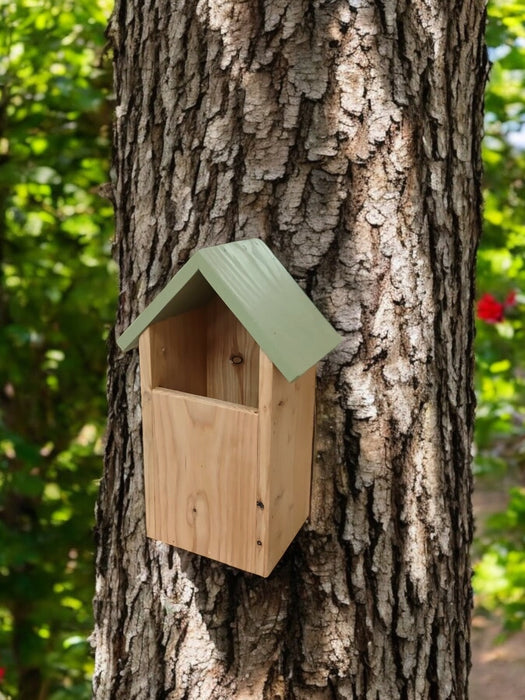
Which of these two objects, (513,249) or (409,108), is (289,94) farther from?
(513,249)

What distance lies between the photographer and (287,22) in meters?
1.26

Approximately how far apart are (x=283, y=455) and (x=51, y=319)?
202cm

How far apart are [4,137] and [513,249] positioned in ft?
7.06

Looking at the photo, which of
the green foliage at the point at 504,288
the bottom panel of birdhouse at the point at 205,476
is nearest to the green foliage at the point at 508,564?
the green foliage at the point at 504,288

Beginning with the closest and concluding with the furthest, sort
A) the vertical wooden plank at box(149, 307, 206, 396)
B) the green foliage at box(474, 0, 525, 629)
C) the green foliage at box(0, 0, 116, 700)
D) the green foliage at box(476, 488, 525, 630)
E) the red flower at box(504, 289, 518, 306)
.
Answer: the vertical wooden plank at box(149, 307, 206, 396)
the green foliage at box(0, 0, 116, 700)
the green foliage at box(474, 0, 525, 629)
the red flower at box(504, 289, 518, 306)
the green foliage at box(476, 488, 525, 630)

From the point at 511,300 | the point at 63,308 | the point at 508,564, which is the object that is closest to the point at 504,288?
the point at 511,300

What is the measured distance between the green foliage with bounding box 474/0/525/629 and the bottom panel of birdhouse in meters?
1.92

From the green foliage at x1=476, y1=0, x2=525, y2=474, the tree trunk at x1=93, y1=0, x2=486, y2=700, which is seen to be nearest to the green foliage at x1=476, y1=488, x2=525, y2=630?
the green foliage at x1=476, y1=0, x2=525, y2=474

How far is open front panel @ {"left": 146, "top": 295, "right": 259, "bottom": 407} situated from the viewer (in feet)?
4.32

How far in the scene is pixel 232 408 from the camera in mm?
1147

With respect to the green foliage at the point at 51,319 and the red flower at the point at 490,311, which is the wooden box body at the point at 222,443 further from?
the red flower at the point at 490,311

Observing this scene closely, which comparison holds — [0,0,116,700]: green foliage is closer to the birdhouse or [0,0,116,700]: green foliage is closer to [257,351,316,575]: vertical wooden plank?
the birdhouse

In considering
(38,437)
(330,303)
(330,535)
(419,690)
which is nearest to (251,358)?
(330,303)

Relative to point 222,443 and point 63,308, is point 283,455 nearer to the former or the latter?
point 222,443
